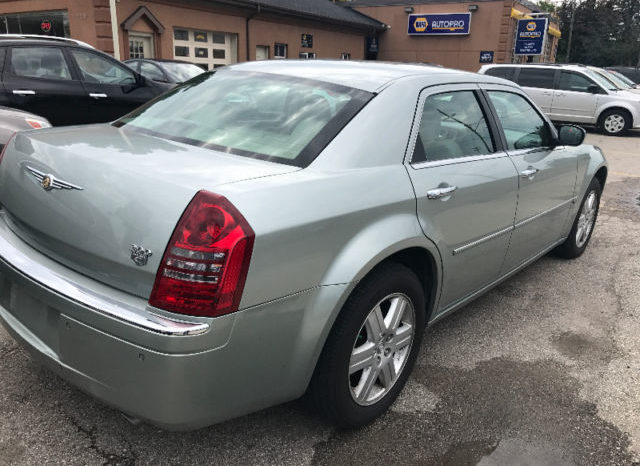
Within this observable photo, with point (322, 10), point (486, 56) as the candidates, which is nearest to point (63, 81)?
point (322, 10)

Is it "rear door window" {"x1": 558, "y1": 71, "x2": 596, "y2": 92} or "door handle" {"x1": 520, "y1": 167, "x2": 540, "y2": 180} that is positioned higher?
"rear door window" {"x1": 558, "y1": 71, "x2": 596, "y2": 92}

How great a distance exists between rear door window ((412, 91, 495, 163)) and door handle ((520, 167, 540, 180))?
0.94 feet

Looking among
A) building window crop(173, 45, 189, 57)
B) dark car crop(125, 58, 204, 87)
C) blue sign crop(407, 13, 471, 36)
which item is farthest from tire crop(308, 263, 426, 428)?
blue sign crop(407, 13, 471, 36)

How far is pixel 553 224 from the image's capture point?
13.3ft

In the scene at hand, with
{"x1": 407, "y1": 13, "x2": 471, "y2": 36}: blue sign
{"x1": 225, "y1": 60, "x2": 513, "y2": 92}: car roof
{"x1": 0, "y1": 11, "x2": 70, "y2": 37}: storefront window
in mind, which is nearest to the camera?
{"x1": 225, "y1": 60, "x2": 513, "y2": 92}: car roof

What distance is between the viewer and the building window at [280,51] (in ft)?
71.3

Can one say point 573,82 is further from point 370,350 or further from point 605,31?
point 605,31

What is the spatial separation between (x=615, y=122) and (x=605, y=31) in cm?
4160

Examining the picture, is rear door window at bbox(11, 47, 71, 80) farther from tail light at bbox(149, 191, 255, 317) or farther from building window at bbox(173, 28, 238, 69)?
building window at bbox(173, 28, 238, 69)

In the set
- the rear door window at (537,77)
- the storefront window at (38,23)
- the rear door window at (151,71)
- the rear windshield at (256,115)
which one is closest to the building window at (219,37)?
the storefront window at (38,23)

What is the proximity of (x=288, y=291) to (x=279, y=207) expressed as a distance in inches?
11.6

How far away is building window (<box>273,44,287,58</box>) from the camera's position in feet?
71.3

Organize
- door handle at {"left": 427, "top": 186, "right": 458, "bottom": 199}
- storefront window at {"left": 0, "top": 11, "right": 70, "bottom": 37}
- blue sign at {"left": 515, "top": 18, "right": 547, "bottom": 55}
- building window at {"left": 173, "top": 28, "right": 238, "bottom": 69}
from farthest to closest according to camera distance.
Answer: blue sign at {"left": 515, "top": 18, "right": 547, "bottom": 55} → building window at {"left": 173, "top": 28, "right": 238, "bottom": 69} → storefront window at {"left": 0, "top": 11, "right": 70, "bottom": 37} → door handle at {"left": 427, "top": 186, "right": 458, "bottom": 199}

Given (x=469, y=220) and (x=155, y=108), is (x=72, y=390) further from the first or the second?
(x=469, y=220)
